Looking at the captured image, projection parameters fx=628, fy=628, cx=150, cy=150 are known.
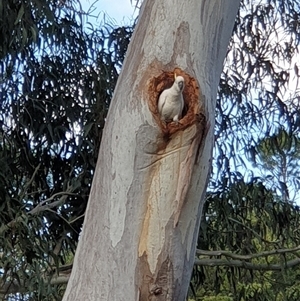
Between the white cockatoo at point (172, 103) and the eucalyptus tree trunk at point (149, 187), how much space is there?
2 cm

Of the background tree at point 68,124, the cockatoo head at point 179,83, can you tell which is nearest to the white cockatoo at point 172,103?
the cockatoo head at point 179,83

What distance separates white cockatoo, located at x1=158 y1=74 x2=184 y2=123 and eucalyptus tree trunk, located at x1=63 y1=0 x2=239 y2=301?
15 mm

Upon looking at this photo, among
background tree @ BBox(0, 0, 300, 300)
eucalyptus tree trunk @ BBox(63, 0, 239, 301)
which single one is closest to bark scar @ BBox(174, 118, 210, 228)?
eucalyptus tree trunk @ BBox(63, 0, 239, 301)

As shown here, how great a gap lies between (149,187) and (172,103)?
0.18m

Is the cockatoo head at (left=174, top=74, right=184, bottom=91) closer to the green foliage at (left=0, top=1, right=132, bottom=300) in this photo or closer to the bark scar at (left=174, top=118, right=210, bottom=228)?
the bark scar at (left=174, top=118, right=210, bottom=228)

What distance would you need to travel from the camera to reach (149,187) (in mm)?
1311

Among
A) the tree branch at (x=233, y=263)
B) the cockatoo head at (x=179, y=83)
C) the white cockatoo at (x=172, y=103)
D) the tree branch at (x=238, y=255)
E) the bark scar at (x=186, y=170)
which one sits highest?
the cockatoo head at (x=179, y=83)

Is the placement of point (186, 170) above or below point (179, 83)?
below

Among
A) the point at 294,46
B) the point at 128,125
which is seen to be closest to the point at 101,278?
the point at 128,125

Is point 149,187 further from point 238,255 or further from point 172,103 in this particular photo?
point 238,255

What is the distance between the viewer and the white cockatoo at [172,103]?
1290mm

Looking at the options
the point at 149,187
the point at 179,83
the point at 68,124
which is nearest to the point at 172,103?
the point at 179,83

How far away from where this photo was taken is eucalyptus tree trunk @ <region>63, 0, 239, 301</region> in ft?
4.16

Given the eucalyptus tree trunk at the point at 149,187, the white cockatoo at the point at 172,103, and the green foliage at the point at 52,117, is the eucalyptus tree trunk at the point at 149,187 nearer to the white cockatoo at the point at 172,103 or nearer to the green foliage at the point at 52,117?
the white cockatoo at the point at 172,103
